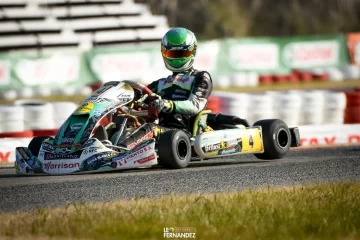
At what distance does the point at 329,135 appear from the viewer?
12.6 meters

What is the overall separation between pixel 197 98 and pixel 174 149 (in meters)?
0.99

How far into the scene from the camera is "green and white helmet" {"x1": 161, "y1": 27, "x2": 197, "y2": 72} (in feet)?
30.4

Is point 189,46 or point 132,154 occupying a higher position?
point 189,46

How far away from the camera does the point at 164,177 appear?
7.91 metres

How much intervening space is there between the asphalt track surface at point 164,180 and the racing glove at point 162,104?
62cm

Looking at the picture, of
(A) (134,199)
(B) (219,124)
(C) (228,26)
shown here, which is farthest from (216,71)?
(A) (134,199)

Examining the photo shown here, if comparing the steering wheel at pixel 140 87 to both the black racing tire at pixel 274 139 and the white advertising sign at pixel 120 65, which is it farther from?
the white advertising sign at pixel 120 65

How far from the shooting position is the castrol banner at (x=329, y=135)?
12461 mm

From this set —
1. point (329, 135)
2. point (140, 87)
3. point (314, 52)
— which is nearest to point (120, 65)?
point (314, 52)

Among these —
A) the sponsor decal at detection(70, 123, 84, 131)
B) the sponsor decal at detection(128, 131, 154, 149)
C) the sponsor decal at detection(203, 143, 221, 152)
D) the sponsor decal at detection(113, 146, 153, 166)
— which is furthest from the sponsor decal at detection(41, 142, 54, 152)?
the sponsor decal at detection(203, 143, 221, 152)

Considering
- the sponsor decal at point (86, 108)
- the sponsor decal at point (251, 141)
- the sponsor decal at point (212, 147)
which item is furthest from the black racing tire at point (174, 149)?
the sponsor decal at point (251, 141)

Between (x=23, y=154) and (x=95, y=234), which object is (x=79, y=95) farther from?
(x=95, y=234)

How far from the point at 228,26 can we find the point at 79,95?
51.5 ft

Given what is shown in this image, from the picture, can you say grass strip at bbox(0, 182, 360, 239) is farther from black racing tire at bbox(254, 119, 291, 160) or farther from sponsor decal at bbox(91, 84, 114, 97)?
black racing tire at bbox(254, 119, 291, 160)
